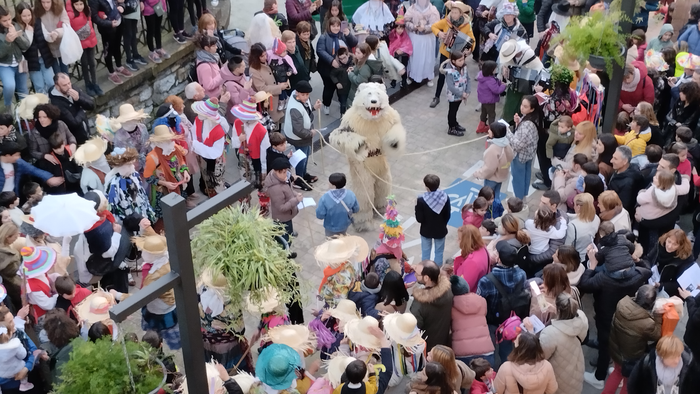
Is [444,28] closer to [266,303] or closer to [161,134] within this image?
[161,134]

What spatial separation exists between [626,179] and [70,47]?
646 cm

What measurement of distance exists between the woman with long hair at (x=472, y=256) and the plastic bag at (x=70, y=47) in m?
5.31

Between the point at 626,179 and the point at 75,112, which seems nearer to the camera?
the point at 626,179

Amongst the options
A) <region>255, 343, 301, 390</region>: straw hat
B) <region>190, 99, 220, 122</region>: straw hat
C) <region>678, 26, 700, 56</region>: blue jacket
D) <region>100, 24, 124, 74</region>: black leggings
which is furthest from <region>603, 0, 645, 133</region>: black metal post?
<region>100, 24, 124, 74</region>: black leggings

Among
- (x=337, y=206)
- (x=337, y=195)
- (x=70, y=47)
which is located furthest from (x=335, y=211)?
(x=70, y=47)

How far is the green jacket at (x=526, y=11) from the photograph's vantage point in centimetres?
1290

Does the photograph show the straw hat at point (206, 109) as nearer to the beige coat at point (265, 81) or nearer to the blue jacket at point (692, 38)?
the beige coat at point (265, 81)

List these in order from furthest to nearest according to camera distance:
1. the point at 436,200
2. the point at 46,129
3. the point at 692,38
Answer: the point at 692,38 < the point at 46,129 < the point at 436,200

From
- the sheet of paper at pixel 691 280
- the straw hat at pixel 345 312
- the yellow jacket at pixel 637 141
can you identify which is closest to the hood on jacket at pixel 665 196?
the sheet of paper at pixel 691 280

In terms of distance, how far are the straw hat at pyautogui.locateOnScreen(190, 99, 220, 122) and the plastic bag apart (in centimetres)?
170

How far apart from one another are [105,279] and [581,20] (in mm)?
6558

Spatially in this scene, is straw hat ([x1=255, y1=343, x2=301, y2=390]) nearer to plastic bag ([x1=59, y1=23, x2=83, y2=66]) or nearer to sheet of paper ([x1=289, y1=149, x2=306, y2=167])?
sheet of paper ([x1=289, y1=149, x2=306, y2=167])

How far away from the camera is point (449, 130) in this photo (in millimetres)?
11547

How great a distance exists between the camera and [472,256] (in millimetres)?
6988
